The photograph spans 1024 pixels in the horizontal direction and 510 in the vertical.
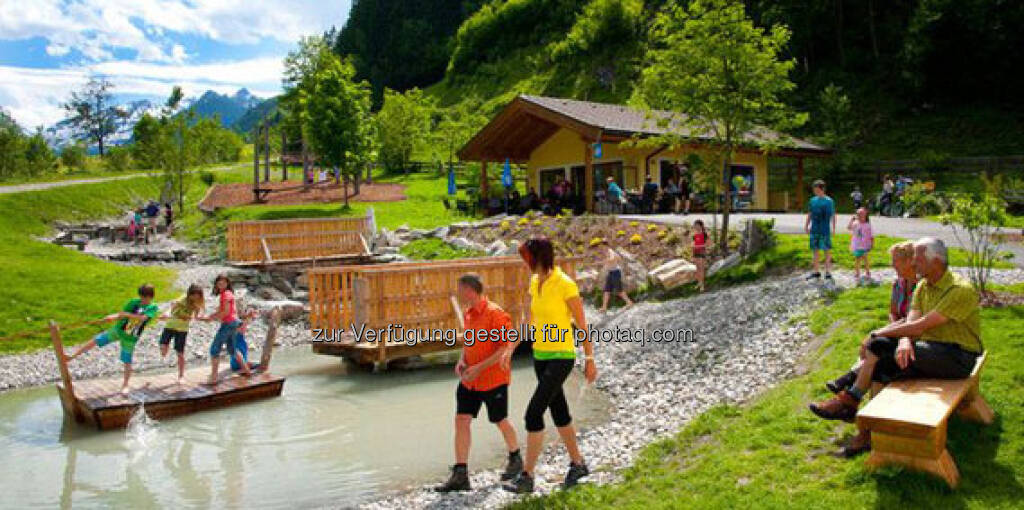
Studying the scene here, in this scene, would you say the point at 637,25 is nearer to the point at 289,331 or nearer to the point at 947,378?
the point at 289,331

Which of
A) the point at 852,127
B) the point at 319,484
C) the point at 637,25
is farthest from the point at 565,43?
the point at 319,484

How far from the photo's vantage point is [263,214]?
100ft

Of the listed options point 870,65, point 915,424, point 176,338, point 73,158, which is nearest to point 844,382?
point 915,424

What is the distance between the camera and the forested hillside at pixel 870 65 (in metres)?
40.4

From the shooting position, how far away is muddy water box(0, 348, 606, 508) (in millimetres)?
7809

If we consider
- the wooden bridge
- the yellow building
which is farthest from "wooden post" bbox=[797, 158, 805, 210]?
the wooden bridge

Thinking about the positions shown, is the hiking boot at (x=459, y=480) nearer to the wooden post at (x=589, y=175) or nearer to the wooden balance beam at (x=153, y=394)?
the wooden balance beam at (x=153, y=394)

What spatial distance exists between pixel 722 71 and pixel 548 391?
12137mm

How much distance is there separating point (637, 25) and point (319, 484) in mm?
76438

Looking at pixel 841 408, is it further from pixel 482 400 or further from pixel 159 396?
pixel 159 396

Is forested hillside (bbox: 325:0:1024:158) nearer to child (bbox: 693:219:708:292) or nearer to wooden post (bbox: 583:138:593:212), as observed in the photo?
wooden post (bbox: 583:138:593:212)

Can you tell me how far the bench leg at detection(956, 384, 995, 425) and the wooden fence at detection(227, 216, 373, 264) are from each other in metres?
19.9

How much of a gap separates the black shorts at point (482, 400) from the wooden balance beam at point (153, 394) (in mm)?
6378

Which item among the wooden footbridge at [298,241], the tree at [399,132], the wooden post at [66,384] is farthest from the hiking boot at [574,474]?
the tree at [399,132]
